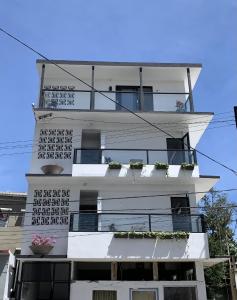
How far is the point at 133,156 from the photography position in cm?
1995

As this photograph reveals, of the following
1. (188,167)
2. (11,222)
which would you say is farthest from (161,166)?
(11,222)

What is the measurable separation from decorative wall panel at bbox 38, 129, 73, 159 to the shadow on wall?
535 cm

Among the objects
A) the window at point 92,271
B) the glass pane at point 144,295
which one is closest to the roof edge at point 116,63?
the window at point 92,271

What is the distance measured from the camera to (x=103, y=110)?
66.8 feet

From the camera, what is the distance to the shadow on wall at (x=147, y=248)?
17.1 metres

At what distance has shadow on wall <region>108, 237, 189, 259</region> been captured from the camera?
673 inches

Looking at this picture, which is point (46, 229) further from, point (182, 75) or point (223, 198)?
point (223, 198)

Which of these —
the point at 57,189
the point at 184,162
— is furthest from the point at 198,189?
the point at 57,189

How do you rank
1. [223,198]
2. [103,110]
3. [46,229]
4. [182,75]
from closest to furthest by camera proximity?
1. [46,229]
2. [103,110]
3. [182,75]
4. [223,198]

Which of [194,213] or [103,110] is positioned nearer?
[194,213]

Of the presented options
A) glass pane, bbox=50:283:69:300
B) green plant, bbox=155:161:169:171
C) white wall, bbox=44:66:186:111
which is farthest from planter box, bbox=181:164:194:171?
glass pane, bbox=50:283:69:300

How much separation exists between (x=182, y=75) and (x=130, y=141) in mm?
4825

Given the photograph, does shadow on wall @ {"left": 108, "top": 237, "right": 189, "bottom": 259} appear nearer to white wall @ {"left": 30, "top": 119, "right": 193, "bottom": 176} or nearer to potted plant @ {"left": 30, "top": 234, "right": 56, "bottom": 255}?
potted plant @ {"left": 30, "top": 234, "right": 56, "bottom": 255}

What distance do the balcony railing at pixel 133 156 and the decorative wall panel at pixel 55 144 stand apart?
115 centimetres
